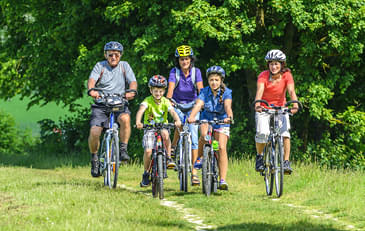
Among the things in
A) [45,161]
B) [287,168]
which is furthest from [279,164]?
[45,161]

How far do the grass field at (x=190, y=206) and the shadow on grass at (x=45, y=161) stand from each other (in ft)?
17.7

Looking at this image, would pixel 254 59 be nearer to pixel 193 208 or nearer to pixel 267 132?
pixel 267 132

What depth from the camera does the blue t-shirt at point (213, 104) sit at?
9.62 meters

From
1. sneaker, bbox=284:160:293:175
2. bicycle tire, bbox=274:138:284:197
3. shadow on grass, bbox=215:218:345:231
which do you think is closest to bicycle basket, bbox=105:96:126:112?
bicycle tire, bbox=274:138:284:197

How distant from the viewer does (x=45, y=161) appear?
1805cm

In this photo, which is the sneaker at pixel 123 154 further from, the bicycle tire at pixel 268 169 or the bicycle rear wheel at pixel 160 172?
the bicycle tire at pixel 268 169

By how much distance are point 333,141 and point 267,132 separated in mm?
8793

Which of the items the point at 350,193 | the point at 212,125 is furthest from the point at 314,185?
the point at 212,125

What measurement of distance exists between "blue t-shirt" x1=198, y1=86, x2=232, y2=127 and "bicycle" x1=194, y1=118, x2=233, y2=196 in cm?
22

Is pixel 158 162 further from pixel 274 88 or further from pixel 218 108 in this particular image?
pixel 274 88

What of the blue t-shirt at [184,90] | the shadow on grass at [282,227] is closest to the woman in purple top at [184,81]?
the blue t-shirt at [184,90]

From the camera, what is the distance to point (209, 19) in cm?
1466

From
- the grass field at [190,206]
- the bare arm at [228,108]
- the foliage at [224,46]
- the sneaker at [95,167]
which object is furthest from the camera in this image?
the foliage at [224,46]

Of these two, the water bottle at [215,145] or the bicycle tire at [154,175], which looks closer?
the bicycle tire at [154,175]
